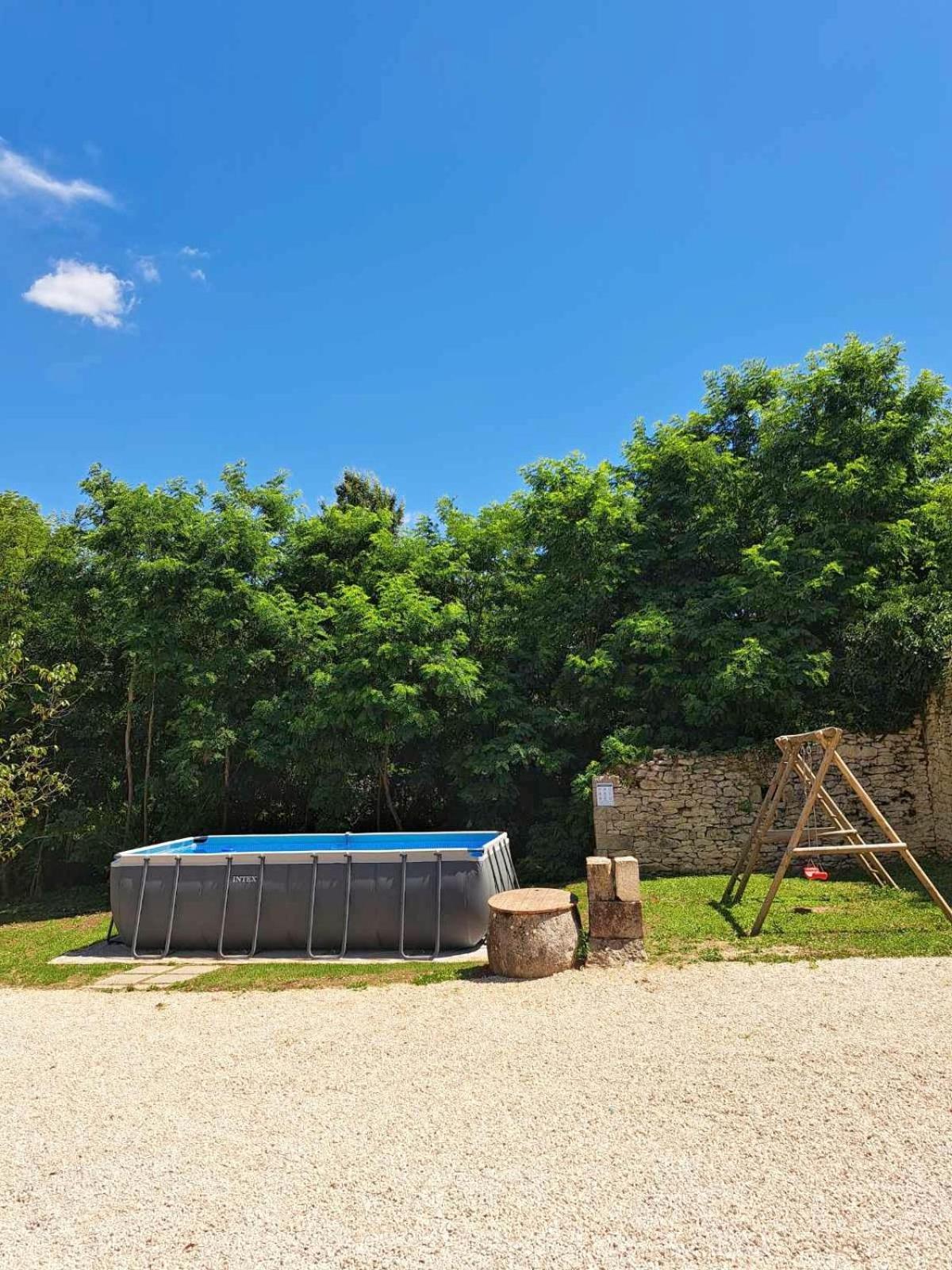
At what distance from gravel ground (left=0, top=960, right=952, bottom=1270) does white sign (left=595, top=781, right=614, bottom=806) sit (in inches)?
273

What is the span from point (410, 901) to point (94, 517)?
12532 millimetres

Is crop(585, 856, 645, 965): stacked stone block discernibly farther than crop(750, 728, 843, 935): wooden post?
No

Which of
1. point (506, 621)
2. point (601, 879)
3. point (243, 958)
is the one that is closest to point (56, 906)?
point (243, 958)

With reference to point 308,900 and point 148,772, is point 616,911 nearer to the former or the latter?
point 308,900

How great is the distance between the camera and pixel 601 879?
7.64m

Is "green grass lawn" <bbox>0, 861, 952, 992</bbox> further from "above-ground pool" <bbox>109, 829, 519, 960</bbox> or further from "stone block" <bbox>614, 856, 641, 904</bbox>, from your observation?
"stone block" <bbox>614, 856, 641, 904</bbox>

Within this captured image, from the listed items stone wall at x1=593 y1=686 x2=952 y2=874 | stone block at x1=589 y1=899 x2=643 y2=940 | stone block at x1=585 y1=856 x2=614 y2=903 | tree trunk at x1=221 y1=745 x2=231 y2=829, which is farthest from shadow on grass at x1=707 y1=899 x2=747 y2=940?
tree trunk at x1=221 y1=745 x2=231 y2=829

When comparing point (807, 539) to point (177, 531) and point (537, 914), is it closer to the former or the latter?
point (537, 914)

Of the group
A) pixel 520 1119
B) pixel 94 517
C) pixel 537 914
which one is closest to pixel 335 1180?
pixel 520 1119

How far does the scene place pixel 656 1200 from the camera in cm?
342

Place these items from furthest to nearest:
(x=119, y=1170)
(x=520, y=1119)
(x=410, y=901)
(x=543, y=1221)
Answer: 1. (x=410, y=901)
2. (x=520, y=1119)
3. (x=119, y=1170)
4. (x=543, y=1221)

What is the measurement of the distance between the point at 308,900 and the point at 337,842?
2.91 metres

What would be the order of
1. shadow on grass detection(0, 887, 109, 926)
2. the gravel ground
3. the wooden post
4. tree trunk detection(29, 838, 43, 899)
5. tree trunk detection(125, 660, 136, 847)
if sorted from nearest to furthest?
the gravel ground
the wooden post
shadow on grass detection(0, 887, 109, 926)
tree trunk detection(125, 660, 136, 847)
tree trunk detection(29, 838, 43, 899)

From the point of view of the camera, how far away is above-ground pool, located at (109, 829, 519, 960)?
8891 millimetres
